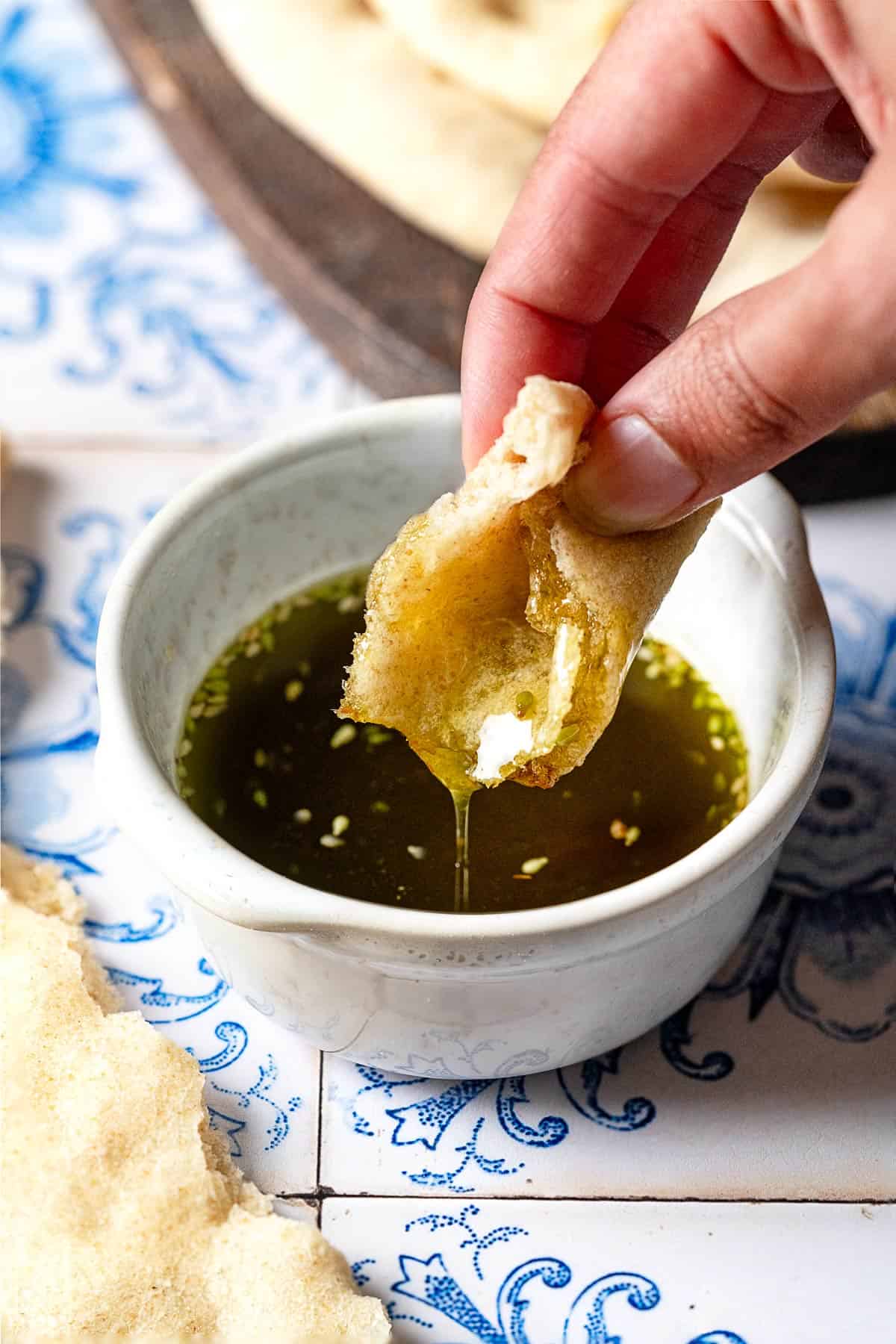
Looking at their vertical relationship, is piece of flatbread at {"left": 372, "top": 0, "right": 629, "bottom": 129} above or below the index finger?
below

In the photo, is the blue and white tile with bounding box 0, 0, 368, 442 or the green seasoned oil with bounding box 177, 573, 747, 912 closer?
the green seasoned oil with bounding box 177, 573, 747, 912

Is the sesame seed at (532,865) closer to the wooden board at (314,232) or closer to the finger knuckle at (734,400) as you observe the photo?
the finger knuckle at (734,400)

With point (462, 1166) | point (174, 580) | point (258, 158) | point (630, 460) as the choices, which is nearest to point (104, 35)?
point (258, 158)

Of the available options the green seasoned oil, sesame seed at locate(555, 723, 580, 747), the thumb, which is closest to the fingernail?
the thumb

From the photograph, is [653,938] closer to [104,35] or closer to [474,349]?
[474,349]

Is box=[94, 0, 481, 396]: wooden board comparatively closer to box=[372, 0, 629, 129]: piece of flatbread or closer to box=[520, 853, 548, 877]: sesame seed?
box=[372, 0, 629, 129]: piece of flatbread
